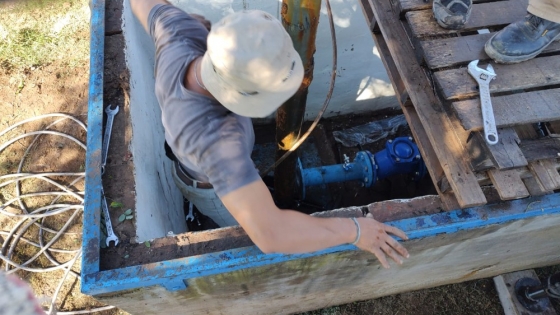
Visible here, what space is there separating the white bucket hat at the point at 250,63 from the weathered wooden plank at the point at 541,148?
1.20 metres

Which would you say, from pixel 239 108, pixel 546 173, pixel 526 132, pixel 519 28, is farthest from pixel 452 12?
pixel 239 108

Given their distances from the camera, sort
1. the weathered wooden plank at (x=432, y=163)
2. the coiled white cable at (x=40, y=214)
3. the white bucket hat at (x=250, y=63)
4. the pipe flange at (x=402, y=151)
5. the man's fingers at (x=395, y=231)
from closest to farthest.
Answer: the white bucket hat at (x=250, y=63) → the man's fingers at (x=395, y=231) → the weathered wooden plank at (x=432, y=163) → the pipe flange at (x=402, y=151) → the coiled white cable at (x=40, y=214)

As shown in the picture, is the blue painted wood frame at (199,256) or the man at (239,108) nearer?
the man at (239,108)

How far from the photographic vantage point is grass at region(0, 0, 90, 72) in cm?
430

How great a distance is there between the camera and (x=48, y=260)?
11.3 ft

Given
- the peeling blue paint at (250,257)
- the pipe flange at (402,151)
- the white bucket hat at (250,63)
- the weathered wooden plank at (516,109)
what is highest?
the white bucket hat at (250,63)

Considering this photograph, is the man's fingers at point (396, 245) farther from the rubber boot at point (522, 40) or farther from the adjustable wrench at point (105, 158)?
the adjustable wrench at point (105, 158)

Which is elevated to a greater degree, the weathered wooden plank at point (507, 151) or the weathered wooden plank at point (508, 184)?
the weathered wooden plank at point (507, 151)

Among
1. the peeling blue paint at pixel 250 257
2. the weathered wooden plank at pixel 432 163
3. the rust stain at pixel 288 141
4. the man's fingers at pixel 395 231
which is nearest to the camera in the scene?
the peeling blue paint at pixel 250 257

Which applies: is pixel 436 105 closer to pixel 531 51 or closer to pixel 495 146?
A: pixel 495 146

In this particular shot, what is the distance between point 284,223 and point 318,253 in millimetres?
438

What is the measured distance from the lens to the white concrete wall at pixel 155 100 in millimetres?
2350

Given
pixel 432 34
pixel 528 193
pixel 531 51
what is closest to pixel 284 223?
pixel 528 193

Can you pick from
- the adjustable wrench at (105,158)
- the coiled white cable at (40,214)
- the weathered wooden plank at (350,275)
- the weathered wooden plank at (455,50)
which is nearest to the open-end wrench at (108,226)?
the adjustable wrench at (105,158)
